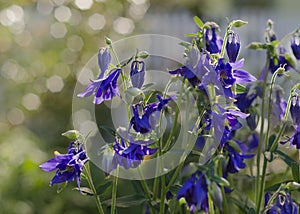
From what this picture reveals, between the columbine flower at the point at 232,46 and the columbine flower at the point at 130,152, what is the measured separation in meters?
0.21

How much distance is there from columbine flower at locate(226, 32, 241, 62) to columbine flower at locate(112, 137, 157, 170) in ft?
0.69

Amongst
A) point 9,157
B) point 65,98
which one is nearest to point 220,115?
point 9,157

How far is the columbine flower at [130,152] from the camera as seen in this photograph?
3.38 ft

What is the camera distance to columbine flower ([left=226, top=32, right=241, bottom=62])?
1.09 metres

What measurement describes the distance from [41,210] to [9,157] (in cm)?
32

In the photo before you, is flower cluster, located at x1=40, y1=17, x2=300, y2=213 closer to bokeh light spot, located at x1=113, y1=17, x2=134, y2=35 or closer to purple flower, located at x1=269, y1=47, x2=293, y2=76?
purple flower, located at x1=269, y1=47, x2=293, y2=76

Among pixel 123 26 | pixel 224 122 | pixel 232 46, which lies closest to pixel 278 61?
pixel 232 46

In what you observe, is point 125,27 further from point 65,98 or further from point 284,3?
point 284,3

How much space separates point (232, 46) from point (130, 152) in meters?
0.26

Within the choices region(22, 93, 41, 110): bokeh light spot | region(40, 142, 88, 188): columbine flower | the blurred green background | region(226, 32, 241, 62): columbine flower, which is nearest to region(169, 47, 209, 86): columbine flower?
region(226, 32, 241, 62): columbine flower

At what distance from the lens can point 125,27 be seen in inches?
140

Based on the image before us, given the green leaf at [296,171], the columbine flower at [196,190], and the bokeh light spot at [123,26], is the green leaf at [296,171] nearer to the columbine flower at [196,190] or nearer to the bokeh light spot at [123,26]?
the columbine flower at [196,190]

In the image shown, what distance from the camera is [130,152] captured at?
1.03 metres

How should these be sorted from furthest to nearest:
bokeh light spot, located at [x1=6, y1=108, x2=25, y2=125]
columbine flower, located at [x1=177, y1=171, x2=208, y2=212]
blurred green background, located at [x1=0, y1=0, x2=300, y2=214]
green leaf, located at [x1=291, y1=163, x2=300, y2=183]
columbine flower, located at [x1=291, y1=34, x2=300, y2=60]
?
bokeh light spot, located at [x1=6, y1=108, x2=25, y2=125] < blurred green background, located at [x1=0, y1=0, x2=300, y2=214] < columbine flower, located at [x1=291, y1=34, x2=300, y2=60] < green leaf, located at [x1=291, y1=163, x2=300, y2=183] < columbine flower, located at [x1=177, y1=171, x2=208, y2=212]
